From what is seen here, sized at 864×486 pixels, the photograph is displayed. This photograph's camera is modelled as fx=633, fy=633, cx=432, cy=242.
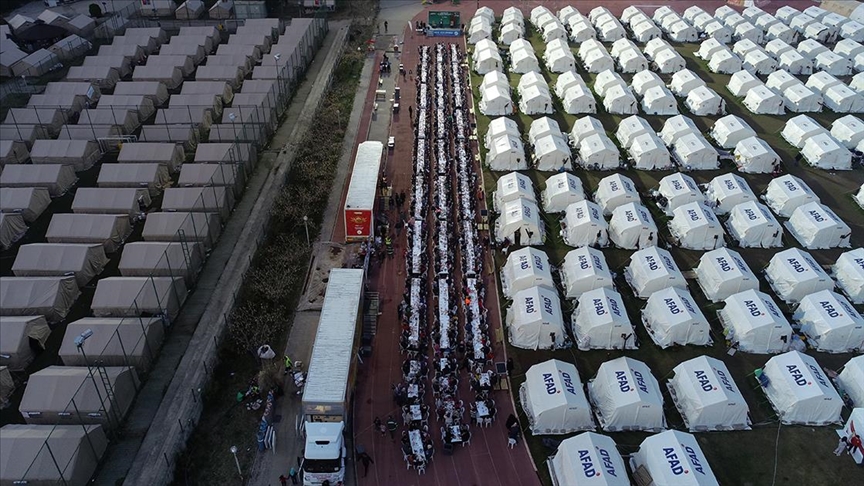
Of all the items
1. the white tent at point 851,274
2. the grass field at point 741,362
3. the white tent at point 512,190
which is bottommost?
the grass field at point 741,362

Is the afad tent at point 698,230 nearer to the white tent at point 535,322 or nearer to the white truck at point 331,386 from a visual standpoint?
the white tent at point 535,322

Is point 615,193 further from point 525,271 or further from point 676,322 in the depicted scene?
point 676,322

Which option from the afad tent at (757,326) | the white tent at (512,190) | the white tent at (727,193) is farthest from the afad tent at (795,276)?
the white tent at (512,190)

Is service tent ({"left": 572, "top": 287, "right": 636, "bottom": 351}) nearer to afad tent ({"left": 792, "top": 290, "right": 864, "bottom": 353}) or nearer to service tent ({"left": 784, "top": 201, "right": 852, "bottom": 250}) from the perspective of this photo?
afad tent ({"left": 792, "top": 290, "right": 864, "bottom": 353})

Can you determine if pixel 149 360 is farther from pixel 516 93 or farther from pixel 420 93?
pixel 516 93

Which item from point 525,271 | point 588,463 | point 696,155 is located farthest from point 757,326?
point 696,155

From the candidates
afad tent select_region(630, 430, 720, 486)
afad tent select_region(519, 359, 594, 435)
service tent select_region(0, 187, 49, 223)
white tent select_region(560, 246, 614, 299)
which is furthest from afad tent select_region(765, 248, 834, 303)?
service tent select_region(0, 187, 49, 223)
